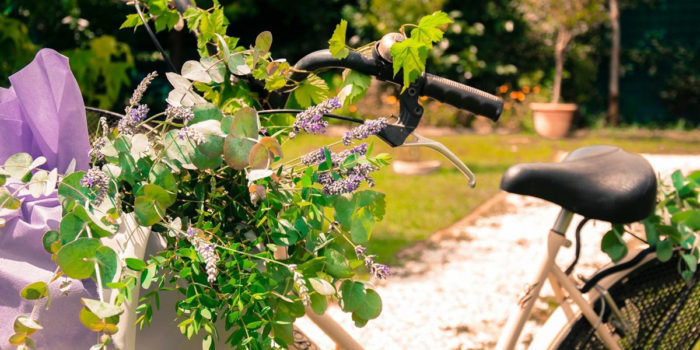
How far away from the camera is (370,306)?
994 mm

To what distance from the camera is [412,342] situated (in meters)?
3.05

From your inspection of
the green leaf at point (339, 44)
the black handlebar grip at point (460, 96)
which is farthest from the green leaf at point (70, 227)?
the black handlebar grip at point (460, 96)

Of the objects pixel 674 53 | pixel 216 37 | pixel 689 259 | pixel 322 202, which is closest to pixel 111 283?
pixel 322 202

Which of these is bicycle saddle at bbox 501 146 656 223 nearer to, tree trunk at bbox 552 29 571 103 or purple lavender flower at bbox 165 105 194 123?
purple lavender flower at bbox 165 105 194 123

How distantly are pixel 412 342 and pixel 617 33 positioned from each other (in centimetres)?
933

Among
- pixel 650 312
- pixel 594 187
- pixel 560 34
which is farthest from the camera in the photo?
pixel 560 34

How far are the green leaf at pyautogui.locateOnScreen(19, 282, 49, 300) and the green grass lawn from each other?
3366 millimetres

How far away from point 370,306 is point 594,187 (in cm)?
86

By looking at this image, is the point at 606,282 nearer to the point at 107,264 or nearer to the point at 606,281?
the point at 606,281

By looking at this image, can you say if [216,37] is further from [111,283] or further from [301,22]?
[301,22]

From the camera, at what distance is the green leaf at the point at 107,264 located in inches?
31.0

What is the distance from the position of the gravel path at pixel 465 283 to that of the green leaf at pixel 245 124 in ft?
5.00

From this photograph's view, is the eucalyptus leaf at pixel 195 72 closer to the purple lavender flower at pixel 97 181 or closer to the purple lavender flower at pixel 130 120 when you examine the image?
the purple lavender flower at pixel 130 120

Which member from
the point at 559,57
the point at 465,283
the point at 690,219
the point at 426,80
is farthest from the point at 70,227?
the point at 559,57
